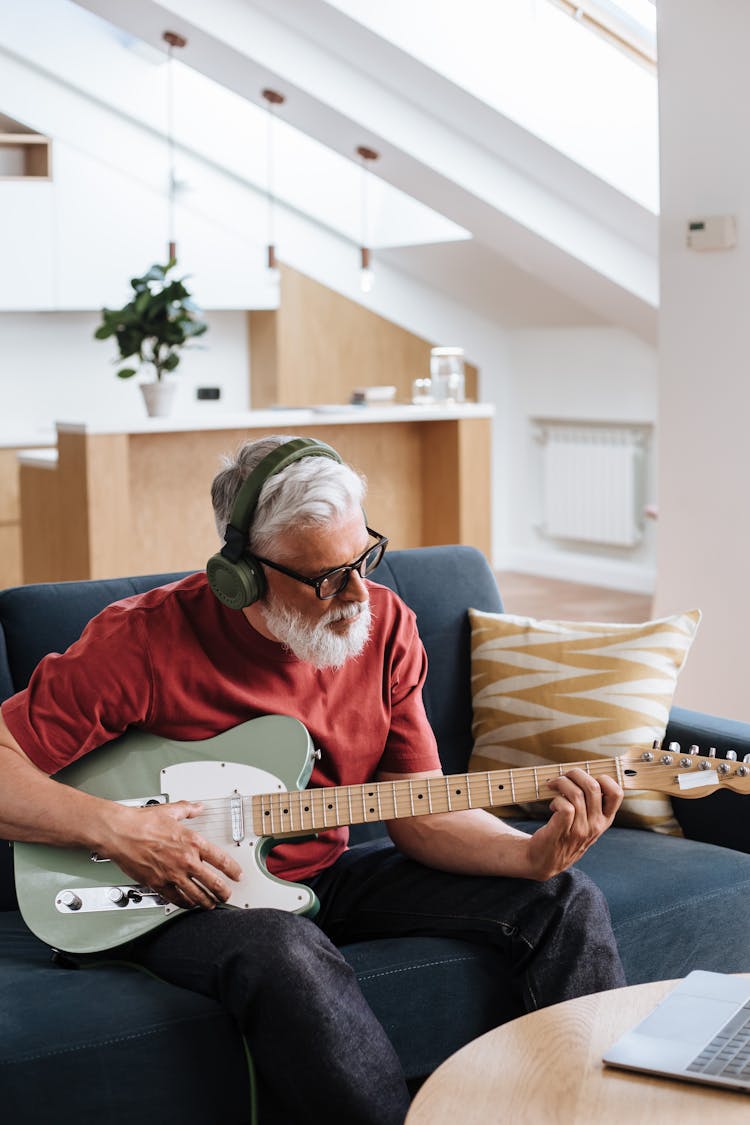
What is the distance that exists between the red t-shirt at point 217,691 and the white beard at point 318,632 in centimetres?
6

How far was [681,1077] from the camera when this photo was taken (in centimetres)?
134

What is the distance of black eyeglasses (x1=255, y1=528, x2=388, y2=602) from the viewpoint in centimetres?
184

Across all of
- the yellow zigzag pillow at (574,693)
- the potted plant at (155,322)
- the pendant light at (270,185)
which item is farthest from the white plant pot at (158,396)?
the yellow zigzag pillow at (574,693)

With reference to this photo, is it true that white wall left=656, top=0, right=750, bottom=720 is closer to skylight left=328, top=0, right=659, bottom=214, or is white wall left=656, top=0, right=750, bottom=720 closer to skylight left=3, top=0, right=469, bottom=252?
skylight left=328, top=0, right=659, bottom=214

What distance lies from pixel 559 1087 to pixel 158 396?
373cm

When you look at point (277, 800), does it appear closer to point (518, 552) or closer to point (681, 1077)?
point (681, 1077)

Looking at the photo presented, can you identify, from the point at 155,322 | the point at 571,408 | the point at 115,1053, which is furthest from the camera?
the point at 571,408

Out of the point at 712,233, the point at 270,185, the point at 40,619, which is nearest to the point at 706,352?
the point at 712,233

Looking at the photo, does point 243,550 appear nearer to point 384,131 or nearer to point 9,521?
point 384,131

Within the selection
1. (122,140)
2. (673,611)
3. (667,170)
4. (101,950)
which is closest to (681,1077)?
(101,950)

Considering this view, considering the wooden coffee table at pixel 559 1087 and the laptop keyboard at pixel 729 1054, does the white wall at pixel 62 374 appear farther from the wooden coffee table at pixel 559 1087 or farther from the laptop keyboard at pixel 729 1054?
the laptop keyboard at pixel 729 1054

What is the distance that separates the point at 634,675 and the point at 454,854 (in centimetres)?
63

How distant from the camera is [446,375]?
17.5ft

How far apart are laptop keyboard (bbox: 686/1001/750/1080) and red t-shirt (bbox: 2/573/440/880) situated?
0.68 meters
